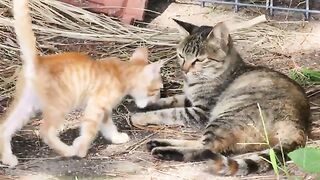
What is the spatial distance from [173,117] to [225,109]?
0.33 metres

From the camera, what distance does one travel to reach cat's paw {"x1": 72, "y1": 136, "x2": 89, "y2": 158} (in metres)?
4.76

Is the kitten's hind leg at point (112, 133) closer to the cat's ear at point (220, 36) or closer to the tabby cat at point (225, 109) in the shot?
the tabby cat at point (225, 109)

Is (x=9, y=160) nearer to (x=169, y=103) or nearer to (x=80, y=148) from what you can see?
(x=80, y=148)

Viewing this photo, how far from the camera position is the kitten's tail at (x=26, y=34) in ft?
14.6

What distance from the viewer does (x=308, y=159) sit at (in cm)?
A: 376

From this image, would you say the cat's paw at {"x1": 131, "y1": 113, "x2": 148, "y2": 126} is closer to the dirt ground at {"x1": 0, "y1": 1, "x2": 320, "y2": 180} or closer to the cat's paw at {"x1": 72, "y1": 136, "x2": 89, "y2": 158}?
the dirt ground at {"x1": 0, "y1": 1, "x2": 320, "y2": 180}

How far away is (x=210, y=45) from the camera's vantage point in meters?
5.25

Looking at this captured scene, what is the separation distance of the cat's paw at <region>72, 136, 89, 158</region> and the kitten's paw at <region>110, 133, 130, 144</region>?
22 cm

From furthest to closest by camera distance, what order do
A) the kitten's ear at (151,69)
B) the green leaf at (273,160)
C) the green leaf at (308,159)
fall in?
the kitten's ear at (151,69) → the green leaf at (273,160) → the green leaf at (308,159)

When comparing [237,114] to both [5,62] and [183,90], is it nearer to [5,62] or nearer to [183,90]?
[183,90]

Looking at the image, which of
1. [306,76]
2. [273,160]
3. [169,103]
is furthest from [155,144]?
[306,76]

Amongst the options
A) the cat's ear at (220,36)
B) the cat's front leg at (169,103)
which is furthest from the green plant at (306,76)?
the cat's front leg at (169,103)

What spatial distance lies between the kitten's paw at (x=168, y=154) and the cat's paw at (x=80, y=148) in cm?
38

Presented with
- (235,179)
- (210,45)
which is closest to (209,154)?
(235,179)
